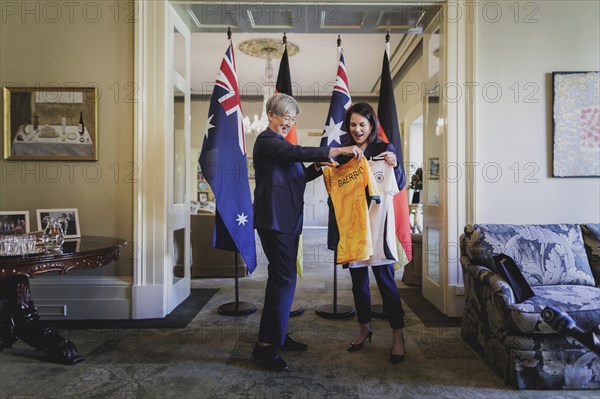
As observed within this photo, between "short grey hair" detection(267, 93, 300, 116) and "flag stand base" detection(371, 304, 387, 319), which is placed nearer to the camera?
"short grey hair" detection(267, 93, 300, 116)

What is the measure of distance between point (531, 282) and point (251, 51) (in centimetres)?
549

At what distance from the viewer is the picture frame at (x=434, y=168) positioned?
3.32 metres

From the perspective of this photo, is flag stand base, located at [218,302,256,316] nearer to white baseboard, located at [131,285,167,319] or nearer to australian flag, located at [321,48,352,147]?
white baseboard, located at [131,285,167,319]

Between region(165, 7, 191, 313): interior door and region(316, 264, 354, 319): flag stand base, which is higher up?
region(165, 7, 191, 313): interior door

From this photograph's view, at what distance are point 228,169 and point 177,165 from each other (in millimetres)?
750

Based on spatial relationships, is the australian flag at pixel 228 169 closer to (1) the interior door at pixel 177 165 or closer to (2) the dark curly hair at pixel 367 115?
(1) the interior door at pixel 177 165

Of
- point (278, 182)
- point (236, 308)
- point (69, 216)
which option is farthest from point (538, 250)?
point (69, 216)

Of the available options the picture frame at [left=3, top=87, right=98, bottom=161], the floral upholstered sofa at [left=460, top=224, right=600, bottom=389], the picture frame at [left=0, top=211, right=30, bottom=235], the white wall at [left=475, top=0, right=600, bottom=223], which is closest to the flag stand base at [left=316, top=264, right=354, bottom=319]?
the floral upholstered sofa at [left=460, top=224, right=600, bottom=389]

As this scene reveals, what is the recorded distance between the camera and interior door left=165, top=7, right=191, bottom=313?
10.7ft

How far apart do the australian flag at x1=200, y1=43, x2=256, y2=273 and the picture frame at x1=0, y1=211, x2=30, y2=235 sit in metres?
1.34

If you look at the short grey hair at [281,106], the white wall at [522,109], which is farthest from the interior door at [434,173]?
the short grey hair at [281,106]

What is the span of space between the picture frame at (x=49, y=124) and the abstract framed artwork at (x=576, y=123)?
3.62m

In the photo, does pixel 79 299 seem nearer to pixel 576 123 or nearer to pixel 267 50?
pixel 576 123

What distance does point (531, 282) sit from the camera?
2324 mm
